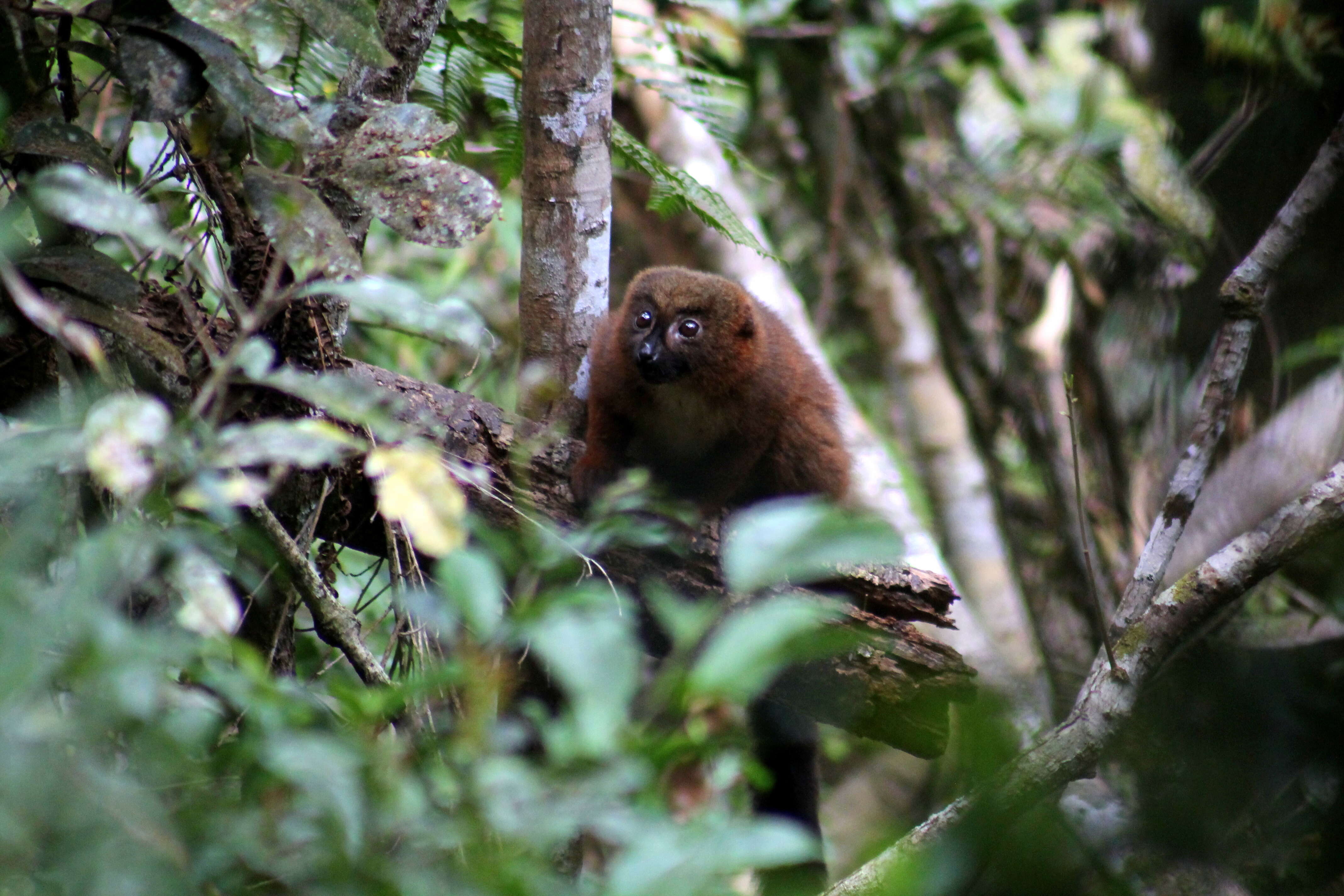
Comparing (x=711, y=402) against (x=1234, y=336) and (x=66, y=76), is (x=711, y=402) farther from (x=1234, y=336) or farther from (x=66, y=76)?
(x=66, y=76)

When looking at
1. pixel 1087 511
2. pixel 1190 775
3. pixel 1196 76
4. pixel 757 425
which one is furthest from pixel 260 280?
pixel 1087 511

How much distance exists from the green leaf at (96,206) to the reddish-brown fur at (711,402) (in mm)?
2289

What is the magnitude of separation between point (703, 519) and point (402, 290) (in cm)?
224

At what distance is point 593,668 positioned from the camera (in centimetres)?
101

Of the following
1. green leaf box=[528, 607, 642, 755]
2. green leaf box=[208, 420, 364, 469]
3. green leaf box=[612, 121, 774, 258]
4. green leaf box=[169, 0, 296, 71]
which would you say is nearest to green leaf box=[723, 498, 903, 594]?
green leaf box=[528, 607, 642, 755]

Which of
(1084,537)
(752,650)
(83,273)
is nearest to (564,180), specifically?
(83,273)

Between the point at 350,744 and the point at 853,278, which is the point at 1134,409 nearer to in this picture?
the point at 853,278

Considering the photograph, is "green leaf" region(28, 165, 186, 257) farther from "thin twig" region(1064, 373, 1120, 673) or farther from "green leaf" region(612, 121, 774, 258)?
"green leaf" region(612, 121, 774, 258)

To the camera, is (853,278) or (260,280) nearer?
(260,280)

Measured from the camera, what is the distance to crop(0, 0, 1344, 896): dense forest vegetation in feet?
3.58

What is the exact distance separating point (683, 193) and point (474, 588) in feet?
8.37

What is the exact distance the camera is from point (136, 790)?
3.53ft

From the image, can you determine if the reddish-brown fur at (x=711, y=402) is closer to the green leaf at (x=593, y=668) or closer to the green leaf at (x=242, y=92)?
the green leaf at (x=242, y=92)

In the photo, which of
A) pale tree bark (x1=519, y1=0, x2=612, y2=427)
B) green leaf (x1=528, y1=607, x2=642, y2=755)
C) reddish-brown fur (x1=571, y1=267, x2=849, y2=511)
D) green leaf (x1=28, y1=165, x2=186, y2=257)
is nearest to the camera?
green leaf (x1=528, y1=607, x2=642, y2=755)
